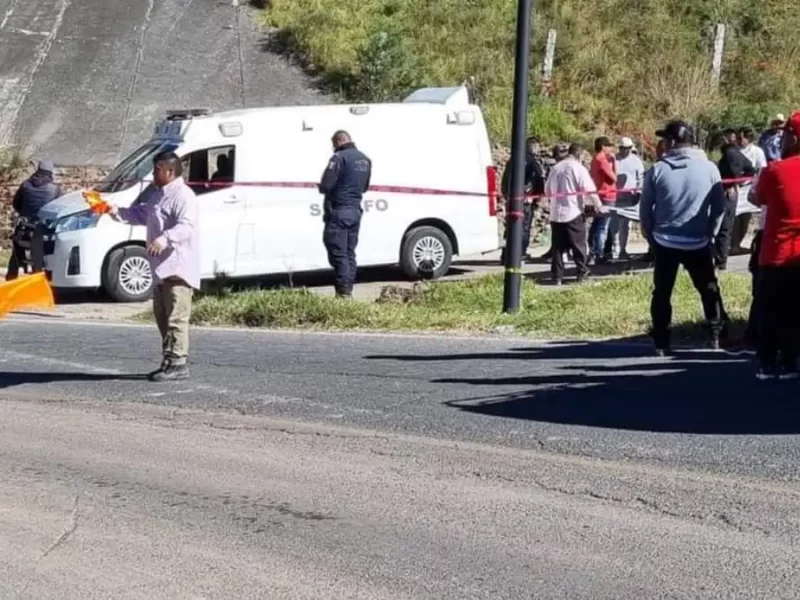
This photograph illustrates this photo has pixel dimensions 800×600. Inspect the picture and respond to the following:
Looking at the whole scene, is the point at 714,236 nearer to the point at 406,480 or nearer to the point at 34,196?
the point at 406,480

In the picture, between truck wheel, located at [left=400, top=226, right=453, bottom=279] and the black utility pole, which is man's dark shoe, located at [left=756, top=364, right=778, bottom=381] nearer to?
the black utility pole

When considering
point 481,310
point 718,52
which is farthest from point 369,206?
point 718,52

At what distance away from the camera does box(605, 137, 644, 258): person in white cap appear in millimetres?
19781

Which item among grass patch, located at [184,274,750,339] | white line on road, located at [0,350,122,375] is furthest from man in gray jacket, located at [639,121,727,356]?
white line on road, located at [0,350,122,375]

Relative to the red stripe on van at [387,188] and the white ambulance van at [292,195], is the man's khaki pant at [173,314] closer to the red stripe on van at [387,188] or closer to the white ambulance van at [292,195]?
the white ambulance van at [292,195]

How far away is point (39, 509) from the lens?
757cm

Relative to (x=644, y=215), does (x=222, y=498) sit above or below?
below

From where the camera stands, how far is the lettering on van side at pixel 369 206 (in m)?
19.2

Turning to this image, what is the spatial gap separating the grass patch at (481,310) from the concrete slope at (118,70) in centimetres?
1346

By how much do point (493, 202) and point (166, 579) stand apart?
46.6 ft

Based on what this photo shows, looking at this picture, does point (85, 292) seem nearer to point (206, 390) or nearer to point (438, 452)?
point (206, 390)

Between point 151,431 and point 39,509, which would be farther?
point 151,431

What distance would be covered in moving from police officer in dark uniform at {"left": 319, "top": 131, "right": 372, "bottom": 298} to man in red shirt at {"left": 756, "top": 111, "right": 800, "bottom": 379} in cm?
659

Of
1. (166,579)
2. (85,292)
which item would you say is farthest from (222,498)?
(85,292)
